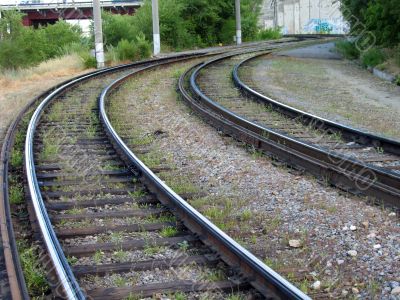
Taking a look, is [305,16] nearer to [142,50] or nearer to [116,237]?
[142,50]

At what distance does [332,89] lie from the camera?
17.1 meters

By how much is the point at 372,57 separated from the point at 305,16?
53548 mm

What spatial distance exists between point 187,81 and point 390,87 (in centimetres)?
641

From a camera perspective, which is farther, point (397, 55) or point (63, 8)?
point (63, 8)

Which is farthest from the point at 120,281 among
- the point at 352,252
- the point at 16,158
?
the point at 16,158

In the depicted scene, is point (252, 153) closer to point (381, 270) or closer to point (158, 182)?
point (158, 182)

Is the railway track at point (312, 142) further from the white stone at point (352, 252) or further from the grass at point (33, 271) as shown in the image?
the grass at point (33, 271)

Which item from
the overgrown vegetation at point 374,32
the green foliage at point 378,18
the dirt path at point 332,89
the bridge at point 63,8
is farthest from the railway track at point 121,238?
the bridge at point 63,8

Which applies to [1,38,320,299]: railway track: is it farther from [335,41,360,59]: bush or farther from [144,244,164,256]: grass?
[335,41,360,59]: bush

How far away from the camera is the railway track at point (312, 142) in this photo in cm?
682

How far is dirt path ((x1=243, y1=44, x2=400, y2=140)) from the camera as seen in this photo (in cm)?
1211

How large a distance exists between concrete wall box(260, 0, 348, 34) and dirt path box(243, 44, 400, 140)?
135 feet

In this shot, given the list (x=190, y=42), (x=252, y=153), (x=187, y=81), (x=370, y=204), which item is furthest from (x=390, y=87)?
(x=190, y=42)

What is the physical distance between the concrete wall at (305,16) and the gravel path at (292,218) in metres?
57.2
